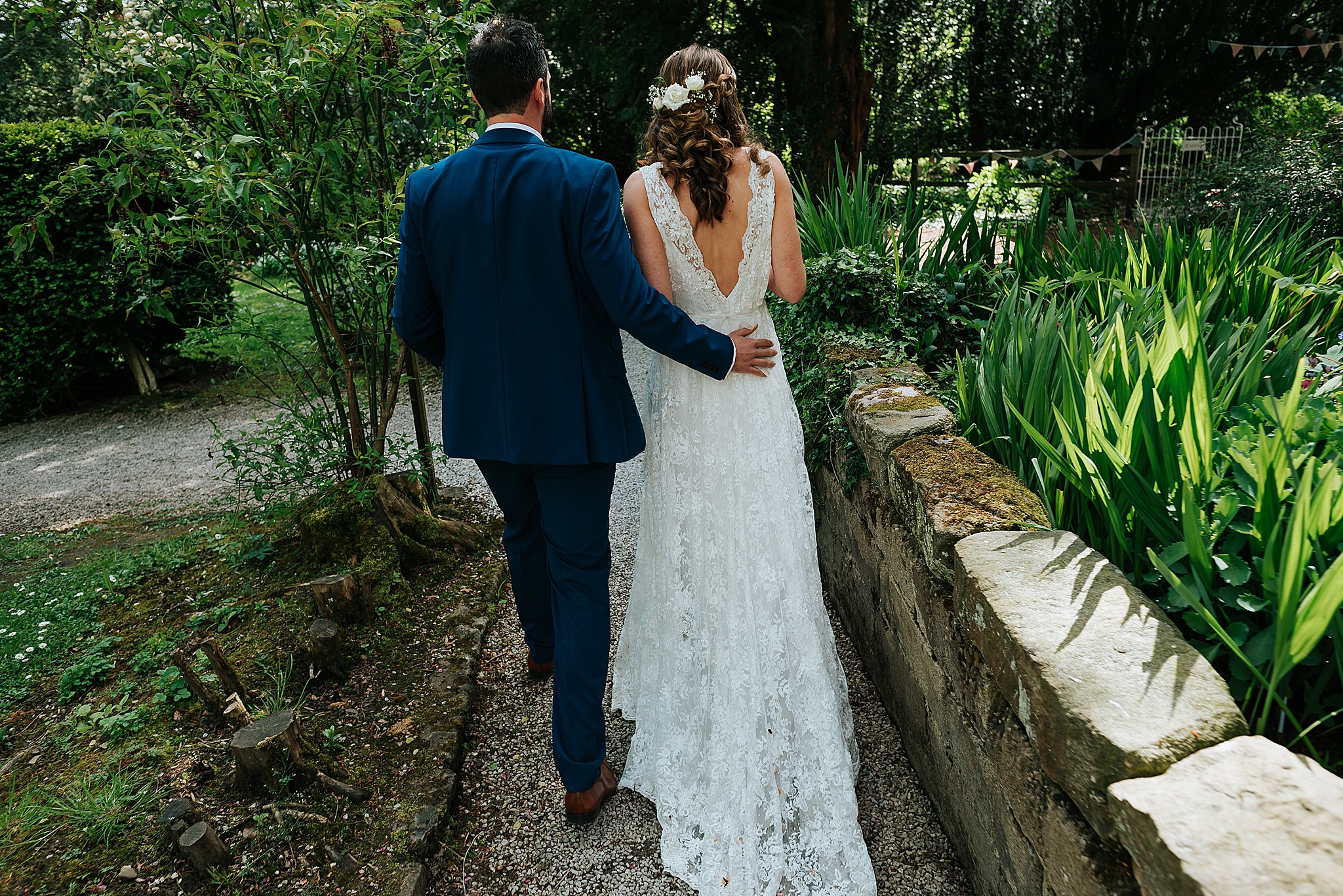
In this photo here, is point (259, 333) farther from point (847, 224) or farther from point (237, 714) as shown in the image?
point (847, 224)

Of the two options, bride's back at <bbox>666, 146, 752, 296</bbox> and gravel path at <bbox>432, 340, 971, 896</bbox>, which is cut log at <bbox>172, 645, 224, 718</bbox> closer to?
gravel path at <bbox>432, 340, 971, 896</bbox>

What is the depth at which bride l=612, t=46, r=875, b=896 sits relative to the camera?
6.60 feet

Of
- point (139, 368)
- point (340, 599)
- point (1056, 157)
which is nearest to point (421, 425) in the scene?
point (340, 599)

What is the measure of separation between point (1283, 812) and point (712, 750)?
1.33m

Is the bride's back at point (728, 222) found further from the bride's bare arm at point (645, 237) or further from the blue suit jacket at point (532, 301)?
the blue suit jacket at point (532, 301)

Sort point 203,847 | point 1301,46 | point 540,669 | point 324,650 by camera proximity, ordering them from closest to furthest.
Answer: point 203,847
point 324,650
point 540,669
point 1301,46

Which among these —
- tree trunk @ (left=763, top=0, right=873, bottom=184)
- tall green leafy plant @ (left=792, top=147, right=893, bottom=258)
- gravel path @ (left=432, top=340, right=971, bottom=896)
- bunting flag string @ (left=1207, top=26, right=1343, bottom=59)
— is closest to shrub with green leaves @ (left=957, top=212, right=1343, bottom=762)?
gravel path @ (left=432, top=340, right=971, bottom=896)

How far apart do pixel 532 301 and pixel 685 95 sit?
0.65m

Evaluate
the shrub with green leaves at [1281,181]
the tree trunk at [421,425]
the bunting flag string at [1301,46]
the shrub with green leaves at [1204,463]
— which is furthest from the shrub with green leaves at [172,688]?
the bunting flag string at [1301,46]

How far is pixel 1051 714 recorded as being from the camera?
130cm

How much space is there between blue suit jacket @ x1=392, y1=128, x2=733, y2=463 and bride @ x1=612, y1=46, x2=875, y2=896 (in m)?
0.18

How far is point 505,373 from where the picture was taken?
2010 millimetres

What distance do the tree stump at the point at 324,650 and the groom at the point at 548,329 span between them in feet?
2.95

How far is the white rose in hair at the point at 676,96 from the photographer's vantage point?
197 cm
